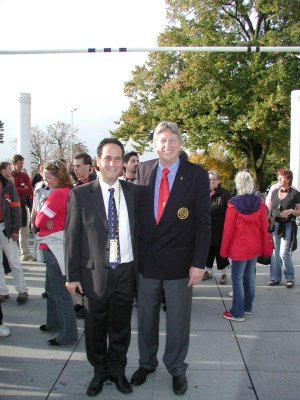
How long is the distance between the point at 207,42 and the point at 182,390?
75.9ft

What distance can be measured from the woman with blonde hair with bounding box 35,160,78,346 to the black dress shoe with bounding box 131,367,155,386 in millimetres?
982

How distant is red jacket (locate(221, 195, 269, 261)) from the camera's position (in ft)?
15.4

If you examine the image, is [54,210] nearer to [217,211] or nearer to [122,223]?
[122,223]

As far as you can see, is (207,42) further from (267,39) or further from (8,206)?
(8,206)

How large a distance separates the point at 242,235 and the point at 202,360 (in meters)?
1.65

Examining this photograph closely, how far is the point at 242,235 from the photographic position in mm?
4758

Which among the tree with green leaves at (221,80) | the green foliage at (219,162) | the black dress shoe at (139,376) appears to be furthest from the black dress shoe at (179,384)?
the green foliage at (219,162)

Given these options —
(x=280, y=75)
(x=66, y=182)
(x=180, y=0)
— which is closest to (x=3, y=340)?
(x=66, y=182)

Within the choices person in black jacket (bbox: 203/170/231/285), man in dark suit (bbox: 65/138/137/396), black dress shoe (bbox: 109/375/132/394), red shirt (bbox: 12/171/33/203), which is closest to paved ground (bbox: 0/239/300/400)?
black dress shoe (bbox: 109/375/132/394)

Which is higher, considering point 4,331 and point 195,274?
point 195,274

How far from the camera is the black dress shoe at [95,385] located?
10.1ft

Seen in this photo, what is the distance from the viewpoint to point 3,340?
4.15 m

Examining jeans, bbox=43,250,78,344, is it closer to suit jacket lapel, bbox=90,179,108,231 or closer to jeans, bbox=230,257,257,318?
suit jacket lapel, bbox=90,179,108,231

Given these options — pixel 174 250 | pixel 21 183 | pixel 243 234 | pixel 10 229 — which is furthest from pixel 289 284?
pixel 21 183
